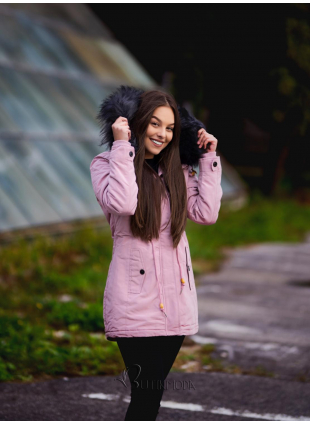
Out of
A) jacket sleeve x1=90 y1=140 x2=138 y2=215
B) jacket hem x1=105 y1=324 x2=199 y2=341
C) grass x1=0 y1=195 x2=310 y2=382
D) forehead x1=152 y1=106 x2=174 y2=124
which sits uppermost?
forehead x1=152 y1=106 x2=174 y2=124

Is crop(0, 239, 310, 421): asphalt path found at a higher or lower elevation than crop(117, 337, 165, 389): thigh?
lower

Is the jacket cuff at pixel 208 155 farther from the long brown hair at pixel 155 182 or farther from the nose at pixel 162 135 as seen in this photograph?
the nose at pixel 162 135

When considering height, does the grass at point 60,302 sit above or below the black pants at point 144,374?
below

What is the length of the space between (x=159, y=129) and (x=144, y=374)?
1.22 m

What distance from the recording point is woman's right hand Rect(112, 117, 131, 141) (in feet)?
10.9

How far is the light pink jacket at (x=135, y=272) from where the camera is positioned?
10.7ft

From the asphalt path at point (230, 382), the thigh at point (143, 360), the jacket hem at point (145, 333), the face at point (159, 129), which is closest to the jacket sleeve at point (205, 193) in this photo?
the face at point (159, 129)

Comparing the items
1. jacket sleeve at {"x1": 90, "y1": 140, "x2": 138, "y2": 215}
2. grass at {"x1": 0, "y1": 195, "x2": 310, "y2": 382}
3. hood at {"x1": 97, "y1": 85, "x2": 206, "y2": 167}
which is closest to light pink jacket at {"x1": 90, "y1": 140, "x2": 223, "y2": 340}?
jacket sleeve at {"x1": 90, "y1": 140, "x2": 138, "y2": 215}

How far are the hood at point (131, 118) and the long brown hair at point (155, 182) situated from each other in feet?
0.16

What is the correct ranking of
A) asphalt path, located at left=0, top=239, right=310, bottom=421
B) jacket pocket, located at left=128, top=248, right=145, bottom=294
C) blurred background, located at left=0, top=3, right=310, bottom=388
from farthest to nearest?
blurred background, located at left=0, top=3, right=310, bottom=388
asphalt path, located at left=0, top=239, right=310, bottom=421
jacket pocket, located at left=128, top=248, right=145, bottom=294

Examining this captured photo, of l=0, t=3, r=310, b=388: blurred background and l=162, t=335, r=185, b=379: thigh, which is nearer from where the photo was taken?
l=162, t=335, r=185, b=379: thigh

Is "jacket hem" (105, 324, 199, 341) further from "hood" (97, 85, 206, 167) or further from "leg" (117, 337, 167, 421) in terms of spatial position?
"hood" (97, 85, 206, 167)

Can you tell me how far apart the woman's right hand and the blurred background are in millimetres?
2473

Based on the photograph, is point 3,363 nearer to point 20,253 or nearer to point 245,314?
point 245,314
